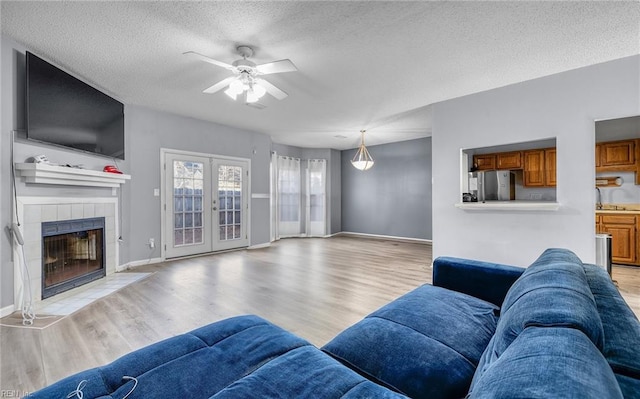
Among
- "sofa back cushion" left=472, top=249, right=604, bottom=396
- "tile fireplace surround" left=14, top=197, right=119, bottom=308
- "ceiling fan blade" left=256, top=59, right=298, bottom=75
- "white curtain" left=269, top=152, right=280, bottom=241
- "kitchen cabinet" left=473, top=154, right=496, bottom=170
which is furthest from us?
"white curtain" left=269, top=152, right=280, bottom=241

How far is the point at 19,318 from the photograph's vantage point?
2752mm

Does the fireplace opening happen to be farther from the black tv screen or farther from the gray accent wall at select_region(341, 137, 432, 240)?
the gray accent wall at select_region(341, 137, 432, 240)

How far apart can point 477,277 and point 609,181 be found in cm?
531

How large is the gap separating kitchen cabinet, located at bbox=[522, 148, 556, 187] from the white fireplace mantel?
7.16 m

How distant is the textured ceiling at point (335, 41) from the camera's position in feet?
7.75

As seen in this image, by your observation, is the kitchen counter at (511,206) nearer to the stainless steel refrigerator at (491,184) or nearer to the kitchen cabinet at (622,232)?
the stainless steel refrigerator at (491,184)

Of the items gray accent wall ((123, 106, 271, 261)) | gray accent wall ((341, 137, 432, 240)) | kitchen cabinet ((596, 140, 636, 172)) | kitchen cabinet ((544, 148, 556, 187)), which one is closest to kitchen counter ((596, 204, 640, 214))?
kitchen cabinet ((596, 140, 636, 172))

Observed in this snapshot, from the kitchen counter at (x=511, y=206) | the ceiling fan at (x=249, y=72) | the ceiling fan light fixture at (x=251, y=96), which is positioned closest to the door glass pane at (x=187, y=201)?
the ceiling fan at (x=249, y=72)

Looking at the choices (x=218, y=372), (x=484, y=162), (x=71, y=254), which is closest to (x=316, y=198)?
(x=484, y=162)

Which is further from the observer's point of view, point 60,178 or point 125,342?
point 60,178

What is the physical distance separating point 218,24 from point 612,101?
4.26 metres

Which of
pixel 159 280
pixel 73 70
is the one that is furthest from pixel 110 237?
pixel 73 70

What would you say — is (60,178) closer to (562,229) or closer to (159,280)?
Answer: (159,280)

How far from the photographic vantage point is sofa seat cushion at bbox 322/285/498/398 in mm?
1189
